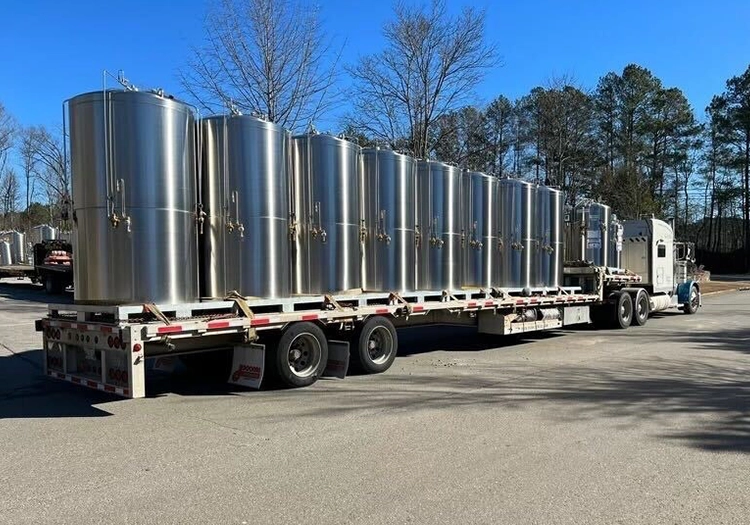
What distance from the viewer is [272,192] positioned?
8.33 meters

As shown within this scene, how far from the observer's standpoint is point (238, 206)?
808cm

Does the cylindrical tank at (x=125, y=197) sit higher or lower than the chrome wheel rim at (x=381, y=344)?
higher

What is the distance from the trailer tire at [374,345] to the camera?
373 inches

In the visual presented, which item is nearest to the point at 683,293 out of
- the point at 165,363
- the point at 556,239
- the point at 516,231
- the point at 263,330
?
the point at 556,239

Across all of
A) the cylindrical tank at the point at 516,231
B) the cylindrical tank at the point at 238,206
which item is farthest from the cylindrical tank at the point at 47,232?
the cylindrical tank at the point at 238,206

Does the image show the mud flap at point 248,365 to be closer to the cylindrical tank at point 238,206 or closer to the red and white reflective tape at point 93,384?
the cylindrical tank at point 238,206

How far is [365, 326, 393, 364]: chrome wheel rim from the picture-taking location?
385 inches

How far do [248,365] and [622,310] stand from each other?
11981mm

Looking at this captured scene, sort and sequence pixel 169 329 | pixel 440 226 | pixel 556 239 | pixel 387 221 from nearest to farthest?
pixel 169 329 → pixel 387 221 → pixel 440 226 → pixel 556 239

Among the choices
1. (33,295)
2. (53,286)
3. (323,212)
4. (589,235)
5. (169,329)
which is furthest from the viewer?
(53,286)

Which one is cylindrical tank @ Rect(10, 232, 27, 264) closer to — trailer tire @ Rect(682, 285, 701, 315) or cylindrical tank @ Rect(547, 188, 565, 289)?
cylindrical tank @ Rect(547, 188, 565, 289)

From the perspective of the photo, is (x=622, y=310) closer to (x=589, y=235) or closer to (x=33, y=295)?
(x=589, y=235)

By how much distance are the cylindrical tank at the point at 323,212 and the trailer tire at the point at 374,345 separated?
71 centimetres

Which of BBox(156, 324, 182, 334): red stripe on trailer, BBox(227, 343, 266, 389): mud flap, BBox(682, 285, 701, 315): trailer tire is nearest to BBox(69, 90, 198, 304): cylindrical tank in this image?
BBox(156, 324, 182, 334): red stripe on trailer
